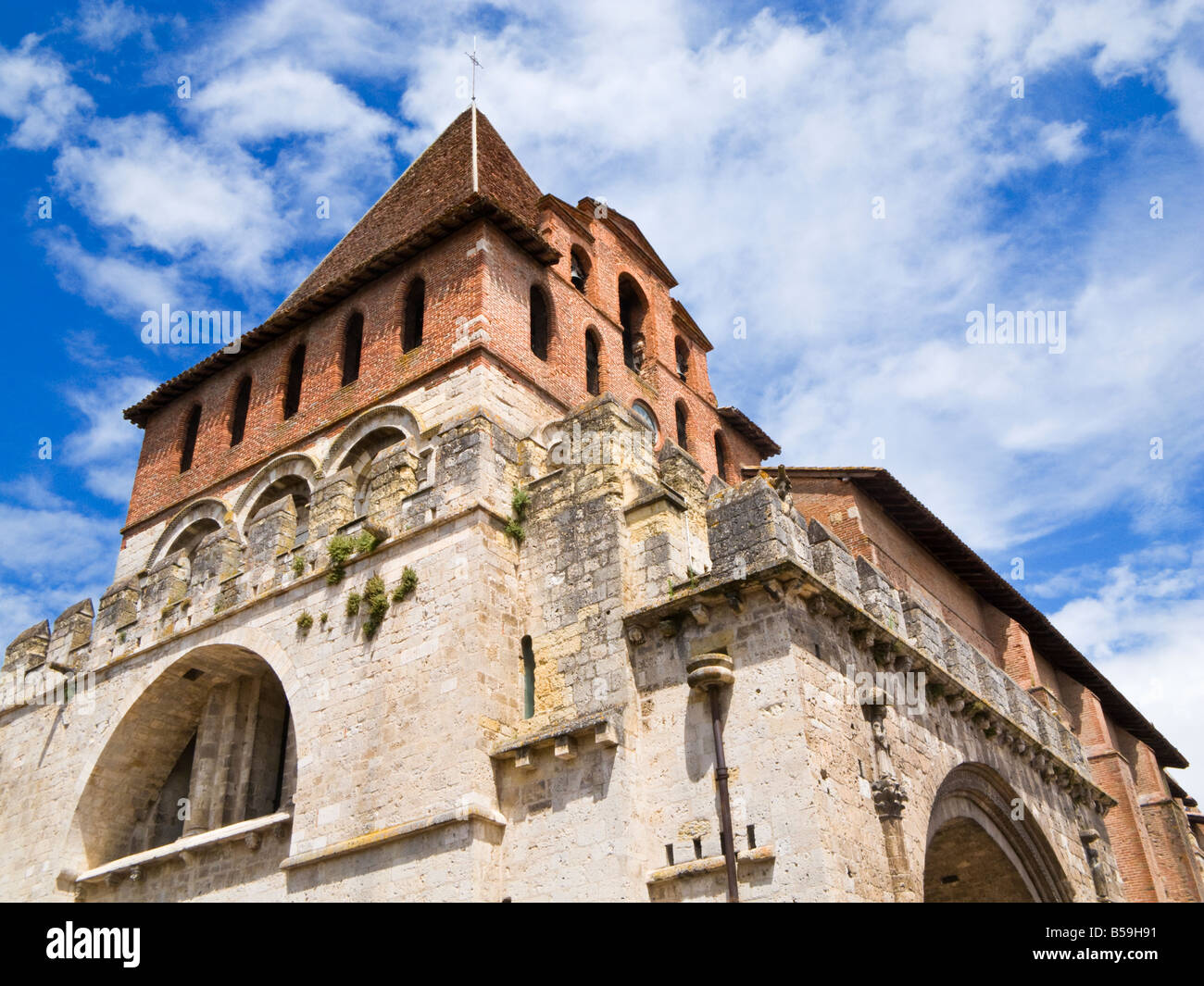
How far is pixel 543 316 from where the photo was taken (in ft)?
60.1

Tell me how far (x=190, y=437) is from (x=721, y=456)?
10.3 m

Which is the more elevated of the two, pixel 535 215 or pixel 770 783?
pixel 535 215

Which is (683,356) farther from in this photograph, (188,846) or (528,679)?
(188,846)

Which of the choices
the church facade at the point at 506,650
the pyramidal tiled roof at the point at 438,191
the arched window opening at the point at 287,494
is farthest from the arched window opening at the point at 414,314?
the arched window opening at the point at 287,494

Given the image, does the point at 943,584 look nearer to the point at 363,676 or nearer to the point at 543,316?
the point at 543,316

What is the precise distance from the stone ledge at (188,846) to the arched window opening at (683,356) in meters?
12.1

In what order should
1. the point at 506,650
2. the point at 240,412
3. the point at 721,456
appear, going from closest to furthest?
the point at 506,650
the point at 240,412
the point at 721,456

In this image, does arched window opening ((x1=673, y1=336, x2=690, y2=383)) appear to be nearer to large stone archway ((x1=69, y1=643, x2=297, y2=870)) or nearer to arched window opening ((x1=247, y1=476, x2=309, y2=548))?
arched window opening ((x1=247, y1=476, x2=309, y2=548))

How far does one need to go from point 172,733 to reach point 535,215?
1092cm

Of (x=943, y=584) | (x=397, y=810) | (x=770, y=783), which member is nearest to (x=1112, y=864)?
(x=943, y=584)

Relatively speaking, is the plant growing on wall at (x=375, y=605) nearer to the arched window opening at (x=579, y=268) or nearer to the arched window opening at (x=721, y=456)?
the arched window opening at (x=579, y=268)

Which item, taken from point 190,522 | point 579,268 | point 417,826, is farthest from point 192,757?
point 579,268

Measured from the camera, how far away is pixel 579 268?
20.7m

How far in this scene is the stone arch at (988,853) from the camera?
14.3m
